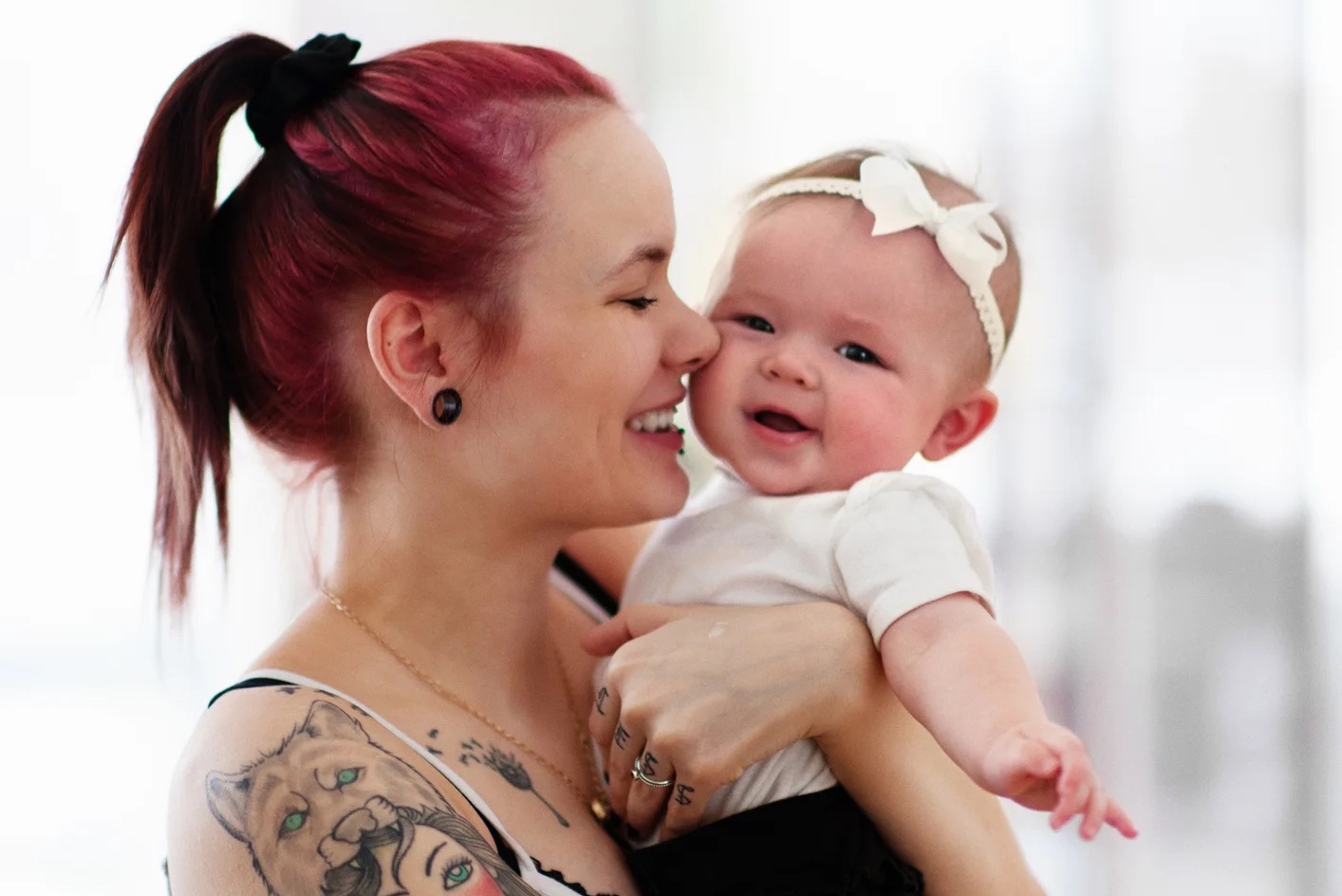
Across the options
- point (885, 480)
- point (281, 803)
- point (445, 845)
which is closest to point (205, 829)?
point (281, 803)

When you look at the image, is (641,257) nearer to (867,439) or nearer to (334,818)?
(867,439)

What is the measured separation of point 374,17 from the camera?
270 centimetres

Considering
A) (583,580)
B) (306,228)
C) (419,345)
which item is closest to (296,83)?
(306,228)

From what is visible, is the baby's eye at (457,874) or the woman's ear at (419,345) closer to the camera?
the baby's eye at (457,874)

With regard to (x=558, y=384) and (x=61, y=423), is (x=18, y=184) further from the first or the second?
(x=558, y=384)

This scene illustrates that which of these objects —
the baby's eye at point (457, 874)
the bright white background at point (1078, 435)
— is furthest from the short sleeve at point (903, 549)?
the bright white background at point (1078, 435)

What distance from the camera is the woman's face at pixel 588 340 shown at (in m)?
1.26

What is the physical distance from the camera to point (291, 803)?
1.01m

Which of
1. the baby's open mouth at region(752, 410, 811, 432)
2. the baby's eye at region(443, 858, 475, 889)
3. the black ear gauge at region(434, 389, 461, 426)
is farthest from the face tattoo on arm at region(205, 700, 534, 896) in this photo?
the baby's open mouth at region(752, 410, 811, 432)

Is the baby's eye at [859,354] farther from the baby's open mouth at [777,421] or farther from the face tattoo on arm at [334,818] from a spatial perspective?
the face tattoo on arm at [334,818]

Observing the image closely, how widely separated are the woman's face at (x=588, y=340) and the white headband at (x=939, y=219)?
0.23 meters

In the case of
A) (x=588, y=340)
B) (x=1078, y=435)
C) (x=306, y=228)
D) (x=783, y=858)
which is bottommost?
(x=1078, y=435)

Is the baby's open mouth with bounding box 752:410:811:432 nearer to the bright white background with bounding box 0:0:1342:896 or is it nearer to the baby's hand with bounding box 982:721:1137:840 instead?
the baby's hand with bounding box 982:721:1137:840

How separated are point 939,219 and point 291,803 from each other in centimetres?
88
